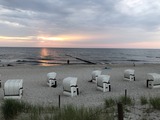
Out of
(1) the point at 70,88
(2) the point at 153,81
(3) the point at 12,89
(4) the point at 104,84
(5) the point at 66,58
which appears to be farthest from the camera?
(5) the point at 66,58

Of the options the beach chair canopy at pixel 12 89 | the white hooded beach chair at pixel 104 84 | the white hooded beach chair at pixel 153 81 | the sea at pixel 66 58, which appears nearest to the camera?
the beach chair canopy at pixel 12 89

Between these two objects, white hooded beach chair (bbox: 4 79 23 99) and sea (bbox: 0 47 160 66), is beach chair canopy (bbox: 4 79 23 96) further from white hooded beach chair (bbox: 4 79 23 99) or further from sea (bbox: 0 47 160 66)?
sea (bbox: 0 47 160 66)

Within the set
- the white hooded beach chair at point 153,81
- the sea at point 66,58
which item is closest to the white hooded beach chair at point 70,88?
the white hooded beach chair at point 153,81

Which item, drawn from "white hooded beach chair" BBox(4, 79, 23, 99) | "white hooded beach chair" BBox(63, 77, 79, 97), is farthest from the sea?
"white hooded beach chair" BBox(4, 79, 23, 99)

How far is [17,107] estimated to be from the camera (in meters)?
8.09

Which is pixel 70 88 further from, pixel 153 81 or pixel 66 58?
pixel 66 58

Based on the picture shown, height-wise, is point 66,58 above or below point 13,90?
below

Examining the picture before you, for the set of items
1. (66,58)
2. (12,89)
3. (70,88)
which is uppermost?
(12,89)

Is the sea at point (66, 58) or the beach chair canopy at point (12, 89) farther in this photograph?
the sea at point (66, 58)

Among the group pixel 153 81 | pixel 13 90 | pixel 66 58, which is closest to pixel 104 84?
pixel 153 81

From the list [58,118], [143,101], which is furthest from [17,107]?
[143,101]

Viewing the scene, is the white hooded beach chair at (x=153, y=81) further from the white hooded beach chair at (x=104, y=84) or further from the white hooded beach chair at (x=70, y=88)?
the white hooded beach chair at (x=70, y=88)

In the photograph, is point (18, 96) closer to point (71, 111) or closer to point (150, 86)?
point (71, 111)

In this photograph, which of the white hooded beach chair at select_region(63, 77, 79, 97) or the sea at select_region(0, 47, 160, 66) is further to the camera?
the sea at select_region(0, 47, 160, 66)
